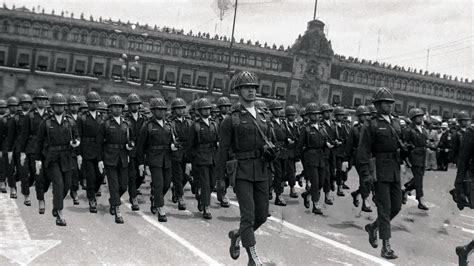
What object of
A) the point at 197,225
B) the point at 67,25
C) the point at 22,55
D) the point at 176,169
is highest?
the point at 67,25

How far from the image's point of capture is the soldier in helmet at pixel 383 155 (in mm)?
7070

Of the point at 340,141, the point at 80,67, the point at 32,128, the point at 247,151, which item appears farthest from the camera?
the point at 80,67

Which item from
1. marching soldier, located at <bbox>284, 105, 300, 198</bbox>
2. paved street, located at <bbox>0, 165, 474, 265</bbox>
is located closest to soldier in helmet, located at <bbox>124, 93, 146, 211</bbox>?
paved street, located at <bbox>0, 165, 474, 265</bbox>

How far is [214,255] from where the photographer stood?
254 inches

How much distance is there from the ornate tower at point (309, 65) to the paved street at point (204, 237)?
4930 cm

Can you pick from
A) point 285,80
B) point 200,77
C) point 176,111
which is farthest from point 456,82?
point 176,111

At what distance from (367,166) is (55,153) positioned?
5356 millimetres

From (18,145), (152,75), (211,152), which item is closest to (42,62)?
(152,75)

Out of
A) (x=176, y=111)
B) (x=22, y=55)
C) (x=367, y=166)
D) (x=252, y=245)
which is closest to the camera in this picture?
(x=252, y=245)

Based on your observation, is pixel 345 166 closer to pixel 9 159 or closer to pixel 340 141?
pixel 340 141

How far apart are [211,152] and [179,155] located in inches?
39.6

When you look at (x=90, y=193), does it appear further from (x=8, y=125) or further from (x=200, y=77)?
(x=200, y=77)

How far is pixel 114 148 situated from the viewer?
29.9ft

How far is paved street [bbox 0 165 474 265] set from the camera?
629cm
